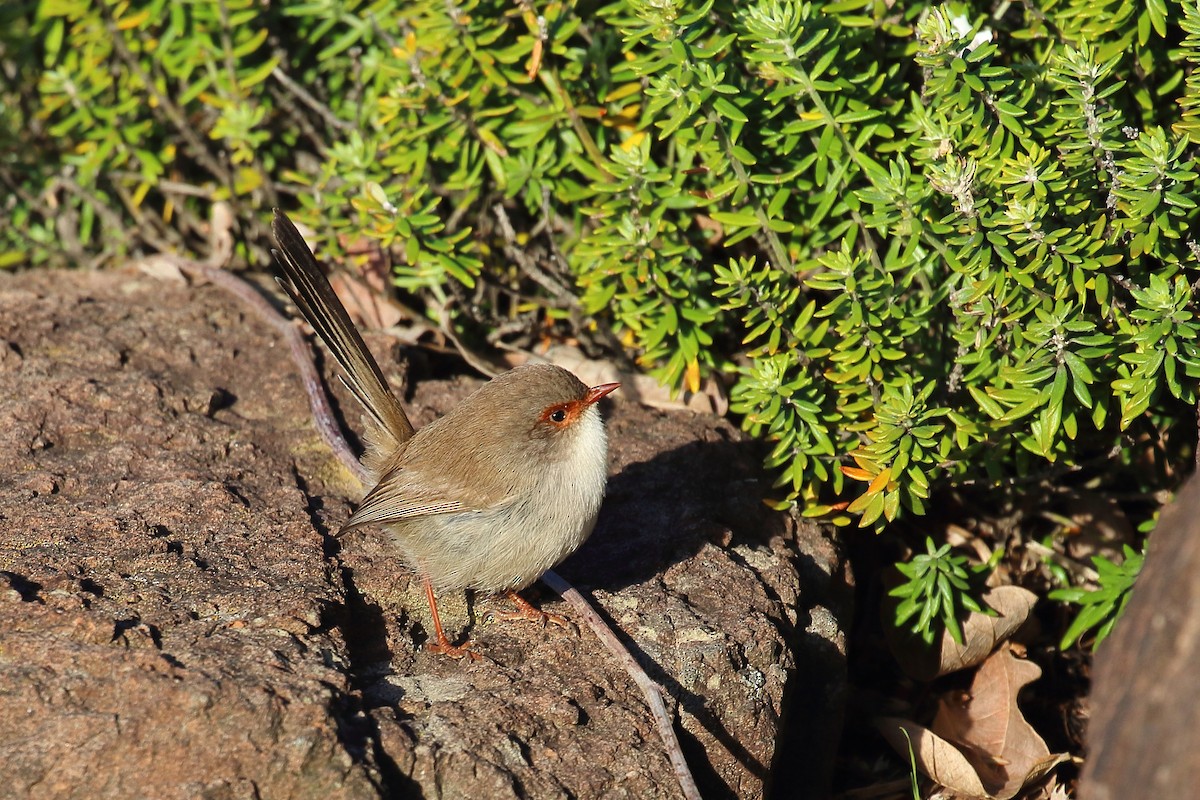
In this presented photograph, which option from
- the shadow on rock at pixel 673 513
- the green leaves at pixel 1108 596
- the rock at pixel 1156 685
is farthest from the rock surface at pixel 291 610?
the rock at pixel 1156 685

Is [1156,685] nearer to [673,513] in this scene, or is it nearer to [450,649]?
[450,649]

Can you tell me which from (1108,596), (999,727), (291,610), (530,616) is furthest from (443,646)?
(1108,596)

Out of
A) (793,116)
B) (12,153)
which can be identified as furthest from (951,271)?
(12,153)

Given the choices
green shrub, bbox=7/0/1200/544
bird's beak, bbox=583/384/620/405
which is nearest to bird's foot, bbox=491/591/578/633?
bird's beak, bbox=583/384/620/405

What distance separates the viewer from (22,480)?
14.6ft

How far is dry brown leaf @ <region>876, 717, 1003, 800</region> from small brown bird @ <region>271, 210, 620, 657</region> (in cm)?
165

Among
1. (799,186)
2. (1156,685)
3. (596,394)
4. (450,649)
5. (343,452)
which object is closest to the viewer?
(1156,685)

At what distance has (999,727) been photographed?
4.77 meters

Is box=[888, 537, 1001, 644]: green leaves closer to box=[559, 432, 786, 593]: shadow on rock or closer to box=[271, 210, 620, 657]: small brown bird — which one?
box=[559, 432, 786, 593]: shadow on rock

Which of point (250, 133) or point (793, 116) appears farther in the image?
point (250, 133)

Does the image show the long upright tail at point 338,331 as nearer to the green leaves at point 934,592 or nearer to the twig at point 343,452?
the twig at point 343,452

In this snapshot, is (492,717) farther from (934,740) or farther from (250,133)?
(250,133)

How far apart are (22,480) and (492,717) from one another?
2.21 metres

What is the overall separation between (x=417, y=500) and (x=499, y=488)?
32cm
